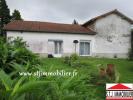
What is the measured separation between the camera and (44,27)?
30.9 meters

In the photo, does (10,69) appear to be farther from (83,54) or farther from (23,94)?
(83,54)

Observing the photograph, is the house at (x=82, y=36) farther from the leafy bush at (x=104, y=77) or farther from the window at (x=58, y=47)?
the leafy bush at (x=104, y=77)

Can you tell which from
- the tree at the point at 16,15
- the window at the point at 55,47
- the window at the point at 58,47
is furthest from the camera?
the tree at the point at 16,15

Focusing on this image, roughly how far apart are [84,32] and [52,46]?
370 centimetres

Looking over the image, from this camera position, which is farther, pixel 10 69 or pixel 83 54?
pixel 83 54

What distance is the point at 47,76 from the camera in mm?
2631

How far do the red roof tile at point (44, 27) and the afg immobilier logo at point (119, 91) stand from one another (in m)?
27.5

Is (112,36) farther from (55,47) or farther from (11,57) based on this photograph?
(11,57)

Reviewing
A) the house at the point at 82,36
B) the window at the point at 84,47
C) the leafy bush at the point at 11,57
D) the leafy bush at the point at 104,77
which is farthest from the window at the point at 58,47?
the leafy bush at the point at 11,57

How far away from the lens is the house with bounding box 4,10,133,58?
1158 inches

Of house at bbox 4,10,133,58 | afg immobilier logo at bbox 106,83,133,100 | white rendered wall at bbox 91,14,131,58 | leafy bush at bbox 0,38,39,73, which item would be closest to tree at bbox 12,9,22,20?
house at bbox 4,10,133,58

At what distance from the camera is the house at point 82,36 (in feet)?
96.5

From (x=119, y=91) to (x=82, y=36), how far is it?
97.2ft

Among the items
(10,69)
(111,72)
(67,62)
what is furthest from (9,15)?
(10,69)
